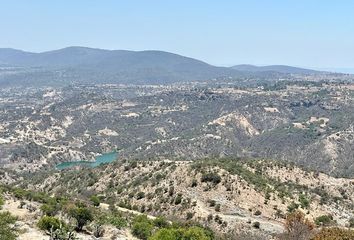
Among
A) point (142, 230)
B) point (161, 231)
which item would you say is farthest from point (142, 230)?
point (161, 231)

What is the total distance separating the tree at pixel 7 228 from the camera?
107 feet

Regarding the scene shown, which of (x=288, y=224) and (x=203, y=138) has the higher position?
(x=288, y=224)

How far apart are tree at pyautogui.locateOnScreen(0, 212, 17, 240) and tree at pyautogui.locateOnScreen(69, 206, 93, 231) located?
5.60 meters

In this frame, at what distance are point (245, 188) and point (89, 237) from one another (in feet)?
98.3

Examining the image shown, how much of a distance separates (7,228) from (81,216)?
8770mm

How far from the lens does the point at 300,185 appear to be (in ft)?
251

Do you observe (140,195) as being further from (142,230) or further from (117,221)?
(142,230)

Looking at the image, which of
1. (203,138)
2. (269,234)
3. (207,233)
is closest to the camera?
(207,233)

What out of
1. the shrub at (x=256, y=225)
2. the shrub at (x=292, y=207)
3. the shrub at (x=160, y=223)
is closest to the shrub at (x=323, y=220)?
the shrub at (x=292, y=207)

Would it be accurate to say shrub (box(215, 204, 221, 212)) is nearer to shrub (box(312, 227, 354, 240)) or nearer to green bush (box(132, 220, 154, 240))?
green bush (box(132, 220, 154, 240))

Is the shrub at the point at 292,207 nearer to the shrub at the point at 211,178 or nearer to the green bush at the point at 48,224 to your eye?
the shrub at the point at 211,178

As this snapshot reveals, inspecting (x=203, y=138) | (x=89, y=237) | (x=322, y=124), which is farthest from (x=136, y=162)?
(x=322, y=124)

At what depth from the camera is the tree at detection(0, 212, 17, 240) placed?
32.7 meters

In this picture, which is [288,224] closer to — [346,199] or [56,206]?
[56,206]
